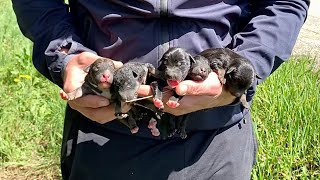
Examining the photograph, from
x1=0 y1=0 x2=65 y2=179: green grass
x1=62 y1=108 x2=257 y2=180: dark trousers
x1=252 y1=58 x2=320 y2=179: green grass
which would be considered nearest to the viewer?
x1=62 y1=108 x2=257 y2=180: dark trousers

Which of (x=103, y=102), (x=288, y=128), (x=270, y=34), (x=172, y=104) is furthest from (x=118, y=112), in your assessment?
(x=288, y=128)

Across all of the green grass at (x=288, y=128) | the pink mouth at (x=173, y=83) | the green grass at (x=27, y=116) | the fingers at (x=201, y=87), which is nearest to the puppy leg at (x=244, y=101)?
the fingers at (x=201, y=87)

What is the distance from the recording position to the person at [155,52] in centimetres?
159

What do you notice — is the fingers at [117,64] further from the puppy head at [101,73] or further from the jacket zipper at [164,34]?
the jacket zipper at [164,34]

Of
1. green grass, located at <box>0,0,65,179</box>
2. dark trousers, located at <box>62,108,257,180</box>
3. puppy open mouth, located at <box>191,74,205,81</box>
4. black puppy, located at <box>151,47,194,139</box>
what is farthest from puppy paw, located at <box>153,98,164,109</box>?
green grass, located at <box>0,0,65,179</box>

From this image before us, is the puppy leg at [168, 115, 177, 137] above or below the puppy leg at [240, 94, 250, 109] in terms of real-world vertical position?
below

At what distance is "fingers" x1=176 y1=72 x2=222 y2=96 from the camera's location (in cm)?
142

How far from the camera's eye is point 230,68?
151 cm

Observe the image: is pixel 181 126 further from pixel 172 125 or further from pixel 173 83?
pixel 173 83

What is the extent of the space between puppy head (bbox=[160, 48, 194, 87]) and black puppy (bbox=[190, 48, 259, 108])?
0.08 ft

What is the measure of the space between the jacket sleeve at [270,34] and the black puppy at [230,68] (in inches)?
3.7

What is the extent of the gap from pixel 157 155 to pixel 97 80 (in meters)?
0.36

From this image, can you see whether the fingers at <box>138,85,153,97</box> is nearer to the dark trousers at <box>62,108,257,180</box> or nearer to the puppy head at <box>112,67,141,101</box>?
the puppy head at <box>112,67,141,101</box>

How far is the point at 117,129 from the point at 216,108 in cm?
30
